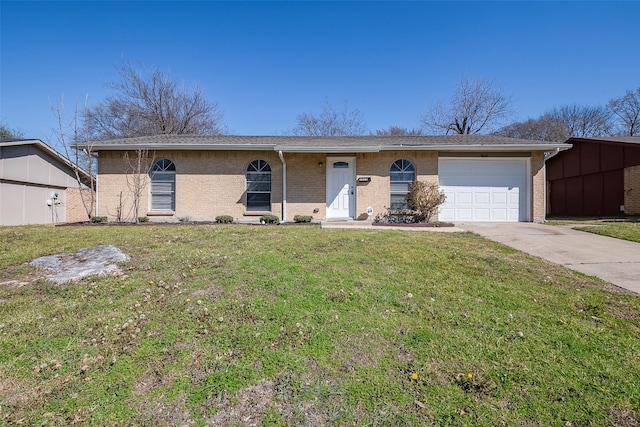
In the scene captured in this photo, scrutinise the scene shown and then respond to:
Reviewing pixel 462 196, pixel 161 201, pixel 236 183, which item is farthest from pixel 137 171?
pixel 462 196

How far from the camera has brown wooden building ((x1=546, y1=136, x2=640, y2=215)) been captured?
14195 millimetres

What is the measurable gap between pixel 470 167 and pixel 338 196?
5257 mm

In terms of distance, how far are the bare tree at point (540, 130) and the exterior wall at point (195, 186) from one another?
2919 centimetres

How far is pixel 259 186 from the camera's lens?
11586 mm

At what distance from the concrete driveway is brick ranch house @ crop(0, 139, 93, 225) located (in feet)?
48.5

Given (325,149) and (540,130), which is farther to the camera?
(540,130)

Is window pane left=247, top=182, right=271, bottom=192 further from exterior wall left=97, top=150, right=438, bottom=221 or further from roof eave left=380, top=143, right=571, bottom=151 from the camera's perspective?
roof eave left=380, top=143, right=571, bottom=151

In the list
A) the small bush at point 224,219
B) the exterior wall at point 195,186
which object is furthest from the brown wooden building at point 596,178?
the small bush at point 224,219

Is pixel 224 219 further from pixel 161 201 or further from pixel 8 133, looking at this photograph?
pixel 8 133

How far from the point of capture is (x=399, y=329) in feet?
8.89

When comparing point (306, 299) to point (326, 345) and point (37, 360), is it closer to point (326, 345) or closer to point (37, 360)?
point (326, 345)

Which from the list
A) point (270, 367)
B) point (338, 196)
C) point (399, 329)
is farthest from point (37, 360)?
point (338, 196)

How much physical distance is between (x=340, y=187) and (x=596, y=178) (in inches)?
596

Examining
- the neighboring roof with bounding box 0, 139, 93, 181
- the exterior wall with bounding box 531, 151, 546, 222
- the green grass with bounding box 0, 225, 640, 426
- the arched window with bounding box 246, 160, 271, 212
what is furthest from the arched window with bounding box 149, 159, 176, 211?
the exterior wall with bounding box 531, 151, 546, 222
